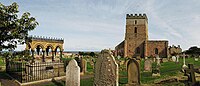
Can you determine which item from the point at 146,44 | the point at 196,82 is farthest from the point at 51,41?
the point at 146,44

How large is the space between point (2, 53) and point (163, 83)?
855 cm

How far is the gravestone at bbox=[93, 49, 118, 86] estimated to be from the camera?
7.93 meters

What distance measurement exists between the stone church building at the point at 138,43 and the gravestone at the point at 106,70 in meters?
52.8

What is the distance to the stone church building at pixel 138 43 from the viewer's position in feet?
197

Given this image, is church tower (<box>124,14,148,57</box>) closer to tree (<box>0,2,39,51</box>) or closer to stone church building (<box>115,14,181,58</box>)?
stone church building (<box>115,14,181,58</box>)

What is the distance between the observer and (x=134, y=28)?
63688 millimetres

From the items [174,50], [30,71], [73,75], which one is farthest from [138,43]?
[73,75]

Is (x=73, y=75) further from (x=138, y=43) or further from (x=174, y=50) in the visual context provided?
(x=174, y=50)

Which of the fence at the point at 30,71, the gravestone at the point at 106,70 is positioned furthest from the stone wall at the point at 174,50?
the gravestone at the point at 106,70

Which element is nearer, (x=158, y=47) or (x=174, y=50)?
(x=158, y=47)

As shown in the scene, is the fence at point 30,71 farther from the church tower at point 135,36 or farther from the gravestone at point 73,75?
the church tower at point 135,36

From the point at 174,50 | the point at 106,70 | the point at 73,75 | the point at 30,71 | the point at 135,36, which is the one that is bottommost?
the point at 30,71

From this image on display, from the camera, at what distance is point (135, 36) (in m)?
62.9

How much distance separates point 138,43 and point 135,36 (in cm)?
225
